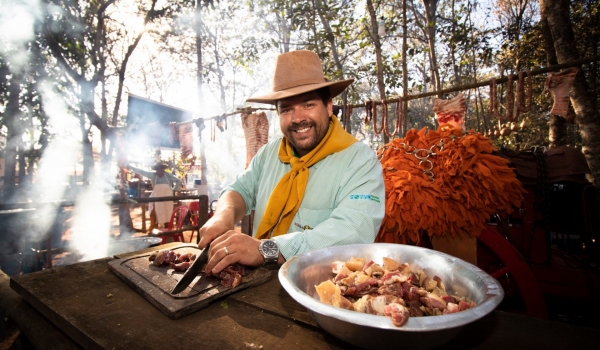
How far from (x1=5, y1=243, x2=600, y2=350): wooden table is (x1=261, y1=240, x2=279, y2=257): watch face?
196 millimetres

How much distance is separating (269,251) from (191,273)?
1.43 ft

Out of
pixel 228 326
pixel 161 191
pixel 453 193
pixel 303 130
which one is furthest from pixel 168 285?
pixel 161 191

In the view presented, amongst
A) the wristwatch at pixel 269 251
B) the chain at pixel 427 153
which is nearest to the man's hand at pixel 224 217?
the wristwatch at pixel 269 251

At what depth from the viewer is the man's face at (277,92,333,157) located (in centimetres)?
230

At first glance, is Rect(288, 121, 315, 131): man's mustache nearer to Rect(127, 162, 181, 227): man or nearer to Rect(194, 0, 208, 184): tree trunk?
Rect(127, 162, 181, 227): man

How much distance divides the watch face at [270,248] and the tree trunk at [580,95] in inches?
210

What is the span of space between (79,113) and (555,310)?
1099cm

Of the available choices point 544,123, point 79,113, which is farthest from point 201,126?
point 544,123

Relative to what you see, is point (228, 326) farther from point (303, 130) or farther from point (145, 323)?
point (303, 130)

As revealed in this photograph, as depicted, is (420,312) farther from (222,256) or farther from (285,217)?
(285,217)

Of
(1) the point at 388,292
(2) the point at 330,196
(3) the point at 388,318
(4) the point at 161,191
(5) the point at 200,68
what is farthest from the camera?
(5) the point at 200,68

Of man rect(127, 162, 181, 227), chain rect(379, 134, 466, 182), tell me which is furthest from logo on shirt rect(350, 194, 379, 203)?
man rect(127, 162, 181, 227)

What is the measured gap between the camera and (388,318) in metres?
0.82

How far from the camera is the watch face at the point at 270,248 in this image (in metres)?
1.70
